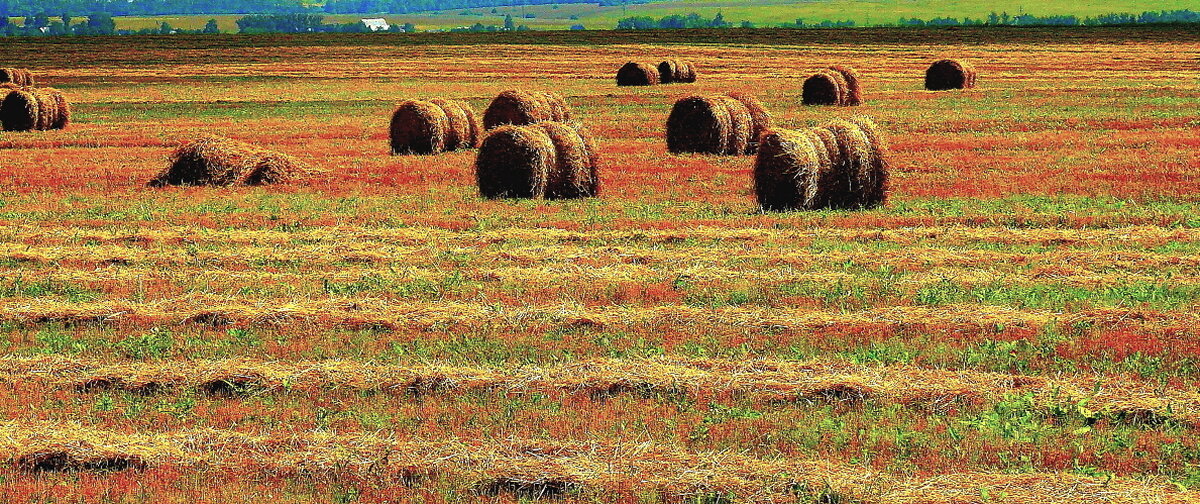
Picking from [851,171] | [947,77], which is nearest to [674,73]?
[947,77]

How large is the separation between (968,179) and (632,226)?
6710mm

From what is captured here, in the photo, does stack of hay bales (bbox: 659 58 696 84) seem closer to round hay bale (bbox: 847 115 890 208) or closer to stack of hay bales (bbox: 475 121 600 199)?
stack of hay bales (bbox: 475 121 600 199)

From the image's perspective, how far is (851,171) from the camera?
17.0 metres

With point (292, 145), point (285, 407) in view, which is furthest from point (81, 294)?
point (292, 145)

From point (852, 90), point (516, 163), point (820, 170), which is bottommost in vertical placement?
point (852, 90)

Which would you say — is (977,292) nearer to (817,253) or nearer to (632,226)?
(817,253)

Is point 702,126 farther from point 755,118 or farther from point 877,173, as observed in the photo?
point 877,173

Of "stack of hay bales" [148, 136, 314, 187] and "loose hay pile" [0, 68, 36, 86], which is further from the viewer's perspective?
"loose hay pile" [0, 68, 36, 86]

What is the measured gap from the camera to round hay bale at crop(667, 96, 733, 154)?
2503cm

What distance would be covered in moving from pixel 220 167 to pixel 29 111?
14024 millimetres

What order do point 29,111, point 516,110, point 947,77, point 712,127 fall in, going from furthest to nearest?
point 947,77 → point 29,111 → point 516,110 → point 712,127

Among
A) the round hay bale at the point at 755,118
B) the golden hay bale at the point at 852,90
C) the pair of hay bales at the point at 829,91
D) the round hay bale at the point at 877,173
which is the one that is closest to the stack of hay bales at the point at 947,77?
the golden hay bale at the point at 852,90

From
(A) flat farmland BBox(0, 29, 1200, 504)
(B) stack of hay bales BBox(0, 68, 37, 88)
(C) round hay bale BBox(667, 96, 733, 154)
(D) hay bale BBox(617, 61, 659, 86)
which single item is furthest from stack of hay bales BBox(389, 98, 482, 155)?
(B) stack of hay bales BBox(0, 68, 37, 88)

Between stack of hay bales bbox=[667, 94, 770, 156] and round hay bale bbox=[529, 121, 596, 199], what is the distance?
6.37m
